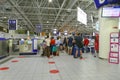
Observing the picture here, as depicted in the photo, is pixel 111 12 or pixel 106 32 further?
pixel 106 32

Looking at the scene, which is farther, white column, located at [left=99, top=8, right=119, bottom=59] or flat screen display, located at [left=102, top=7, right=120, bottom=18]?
white column, located at [left=99, top=8, right=119, bottom=59]

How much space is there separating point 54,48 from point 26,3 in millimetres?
7179

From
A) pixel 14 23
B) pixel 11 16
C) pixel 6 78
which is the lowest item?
pixel 6 78

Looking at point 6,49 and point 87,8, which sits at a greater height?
point 87,8

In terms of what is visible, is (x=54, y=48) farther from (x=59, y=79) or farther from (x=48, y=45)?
(x=59, y=79)

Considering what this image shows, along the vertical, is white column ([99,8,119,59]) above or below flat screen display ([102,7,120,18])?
below

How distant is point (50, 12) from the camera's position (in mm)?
19750

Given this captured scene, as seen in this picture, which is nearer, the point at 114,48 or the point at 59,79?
the point at 59,79

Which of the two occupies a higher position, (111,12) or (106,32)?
(111,12)

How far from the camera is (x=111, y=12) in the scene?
7.79 m

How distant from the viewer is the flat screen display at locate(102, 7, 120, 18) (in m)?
7.66

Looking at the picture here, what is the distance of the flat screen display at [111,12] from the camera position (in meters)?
7.66

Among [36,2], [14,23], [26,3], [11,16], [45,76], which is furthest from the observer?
[11,16]

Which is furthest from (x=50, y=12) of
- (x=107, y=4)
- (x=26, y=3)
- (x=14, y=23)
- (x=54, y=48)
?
(x=107, y=4)
